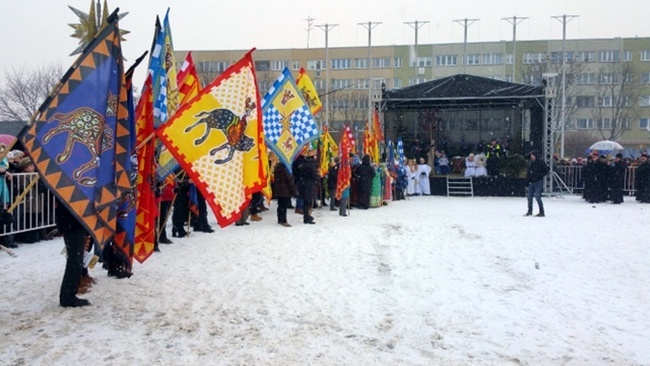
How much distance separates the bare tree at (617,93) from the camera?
62.1 m

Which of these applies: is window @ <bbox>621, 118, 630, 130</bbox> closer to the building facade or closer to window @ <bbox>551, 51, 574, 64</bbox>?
the building facade

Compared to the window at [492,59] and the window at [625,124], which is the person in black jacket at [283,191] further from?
the window at [492,59]

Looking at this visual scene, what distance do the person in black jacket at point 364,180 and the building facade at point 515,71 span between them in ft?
132

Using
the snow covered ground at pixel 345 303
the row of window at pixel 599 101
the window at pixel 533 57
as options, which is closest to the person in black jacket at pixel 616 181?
the snow covered ground at pixel 345 303

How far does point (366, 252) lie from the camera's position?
10.9m

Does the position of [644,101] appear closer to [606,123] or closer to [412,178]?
[606,123]

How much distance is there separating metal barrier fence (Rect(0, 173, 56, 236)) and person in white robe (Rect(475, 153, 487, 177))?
2011 cm

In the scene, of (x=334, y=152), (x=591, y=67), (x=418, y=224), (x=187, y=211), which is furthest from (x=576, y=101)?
(x=187, y=211)

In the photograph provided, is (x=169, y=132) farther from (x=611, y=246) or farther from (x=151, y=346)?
(x=611, y=246)

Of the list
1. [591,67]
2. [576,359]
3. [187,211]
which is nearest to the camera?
[576,359]

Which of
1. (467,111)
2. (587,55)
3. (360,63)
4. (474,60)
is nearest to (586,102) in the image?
(587,55)

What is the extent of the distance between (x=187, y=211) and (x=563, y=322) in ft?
28.3

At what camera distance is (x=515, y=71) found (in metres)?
68.5

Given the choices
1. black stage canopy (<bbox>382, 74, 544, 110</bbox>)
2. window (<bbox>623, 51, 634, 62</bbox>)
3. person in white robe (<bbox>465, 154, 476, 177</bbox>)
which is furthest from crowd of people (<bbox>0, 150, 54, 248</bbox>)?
window (<bbox>623, 51, 634, 62</bbox>)
